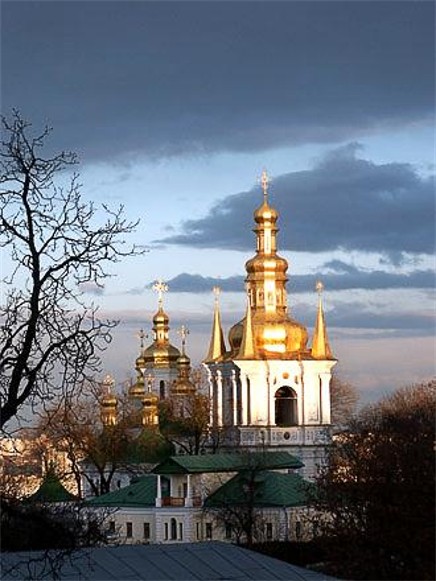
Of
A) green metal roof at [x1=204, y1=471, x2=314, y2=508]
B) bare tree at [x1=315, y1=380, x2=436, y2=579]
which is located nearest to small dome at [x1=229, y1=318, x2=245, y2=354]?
green metal roof at [x1=204, y1=471, x2=314, y2=508]

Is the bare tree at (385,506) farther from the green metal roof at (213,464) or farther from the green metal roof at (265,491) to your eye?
the green metal roof at (213,464)

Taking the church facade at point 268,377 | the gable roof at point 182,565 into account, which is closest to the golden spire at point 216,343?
the church facade at point 268,377

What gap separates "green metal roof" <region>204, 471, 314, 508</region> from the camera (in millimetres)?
43312

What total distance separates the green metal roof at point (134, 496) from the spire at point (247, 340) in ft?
27.4

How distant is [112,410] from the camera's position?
188ft

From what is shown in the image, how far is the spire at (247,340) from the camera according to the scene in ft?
182

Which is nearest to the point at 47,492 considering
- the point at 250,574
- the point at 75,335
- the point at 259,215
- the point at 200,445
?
the point at 200,445

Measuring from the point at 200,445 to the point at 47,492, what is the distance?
12.8m

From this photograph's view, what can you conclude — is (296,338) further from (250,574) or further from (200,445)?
(250,574)

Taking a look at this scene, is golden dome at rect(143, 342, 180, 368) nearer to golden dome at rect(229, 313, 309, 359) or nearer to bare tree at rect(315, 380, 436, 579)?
golden dome at rect(229, 313, 309, 359)

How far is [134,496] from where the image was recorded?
47.4 m

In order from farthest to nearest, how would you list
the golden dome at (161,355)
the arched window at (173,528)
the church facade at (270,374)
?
the golden dome at (161,355) < the church facade at (270,374) < the arched window at (173,528)

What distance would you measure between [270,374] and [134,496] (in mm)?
9869

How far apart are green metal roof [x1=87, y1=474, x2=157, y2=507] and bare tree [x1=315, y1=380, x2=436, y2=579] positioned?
12.1 metres
